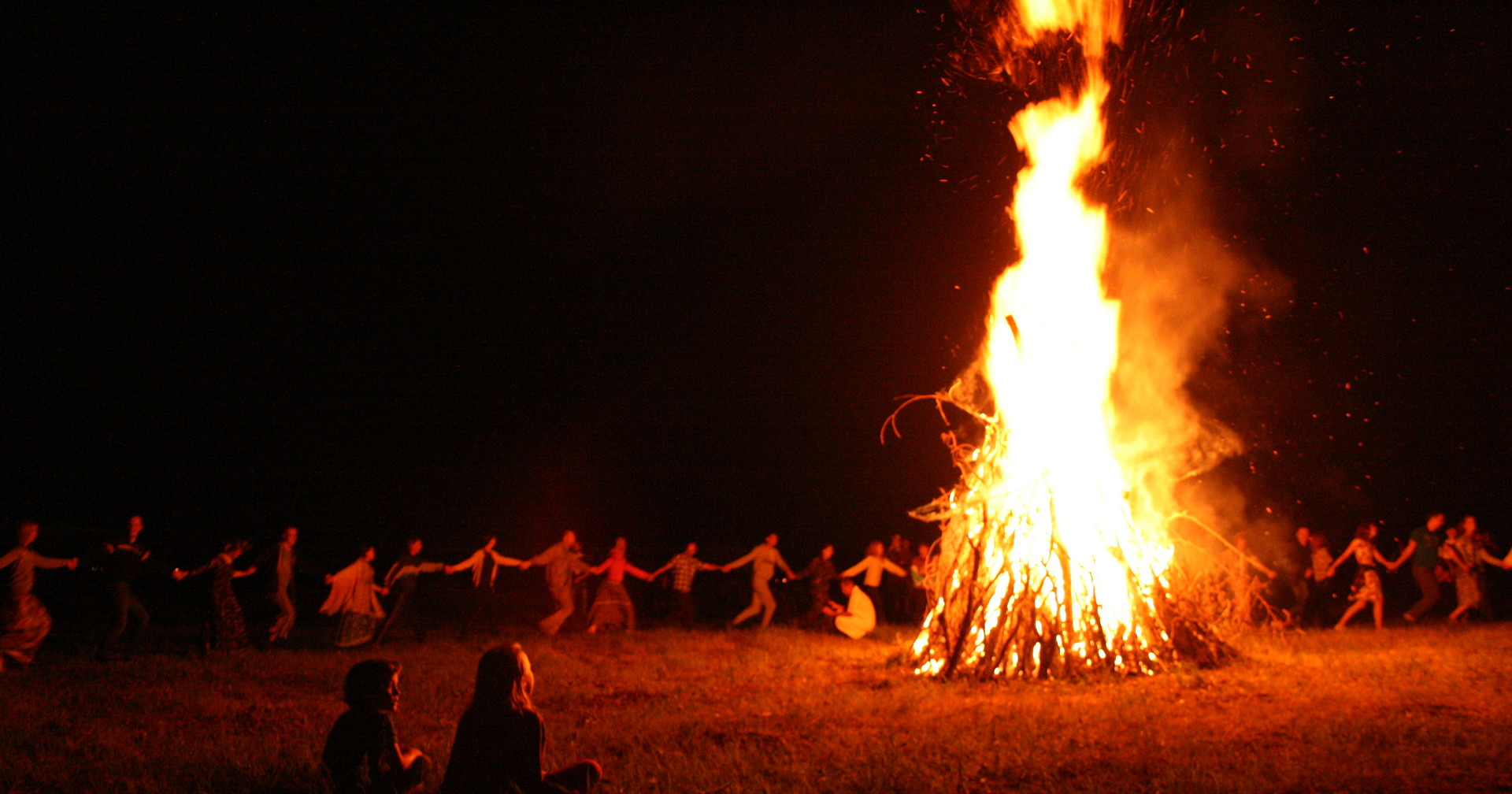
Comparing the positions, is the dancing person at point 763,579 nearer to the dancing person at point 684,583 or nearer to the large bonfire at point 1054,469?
the dancing person at point 684,583

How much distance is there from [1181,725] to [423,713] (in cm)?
573

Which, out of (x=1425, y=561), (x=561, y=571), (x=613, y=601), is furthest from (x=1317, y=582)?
(x=561, y=571)

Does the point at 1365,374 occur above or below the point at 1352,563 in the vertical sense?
above

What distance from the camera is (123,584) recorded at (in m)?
11.2

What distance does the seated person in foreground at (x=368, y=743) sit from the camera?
4805 millimetres

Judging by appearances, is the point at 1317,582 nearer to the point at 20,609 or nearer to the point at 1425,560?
the point at 1425,560

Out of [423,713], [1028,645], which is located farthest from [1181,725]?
[423,713]

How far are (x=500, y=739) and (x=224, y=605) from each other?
8.79 m

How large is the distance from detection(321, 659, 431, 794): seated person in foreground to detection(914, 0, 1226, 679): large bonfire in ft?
18.9

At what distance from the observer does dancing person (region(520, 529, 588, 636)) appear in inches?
566

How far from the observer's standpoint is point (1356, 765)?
5918 mm

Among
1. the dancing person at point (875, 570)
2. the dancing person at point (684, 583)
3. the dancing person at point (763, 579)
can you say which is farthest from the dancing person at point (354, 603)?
the dancing person at point (875, 570)

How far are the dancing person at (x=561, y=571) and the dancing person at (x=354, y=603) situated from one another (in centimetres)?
228

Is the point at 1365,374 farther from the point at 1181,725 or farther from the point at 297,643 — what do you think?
the point at 297,643
